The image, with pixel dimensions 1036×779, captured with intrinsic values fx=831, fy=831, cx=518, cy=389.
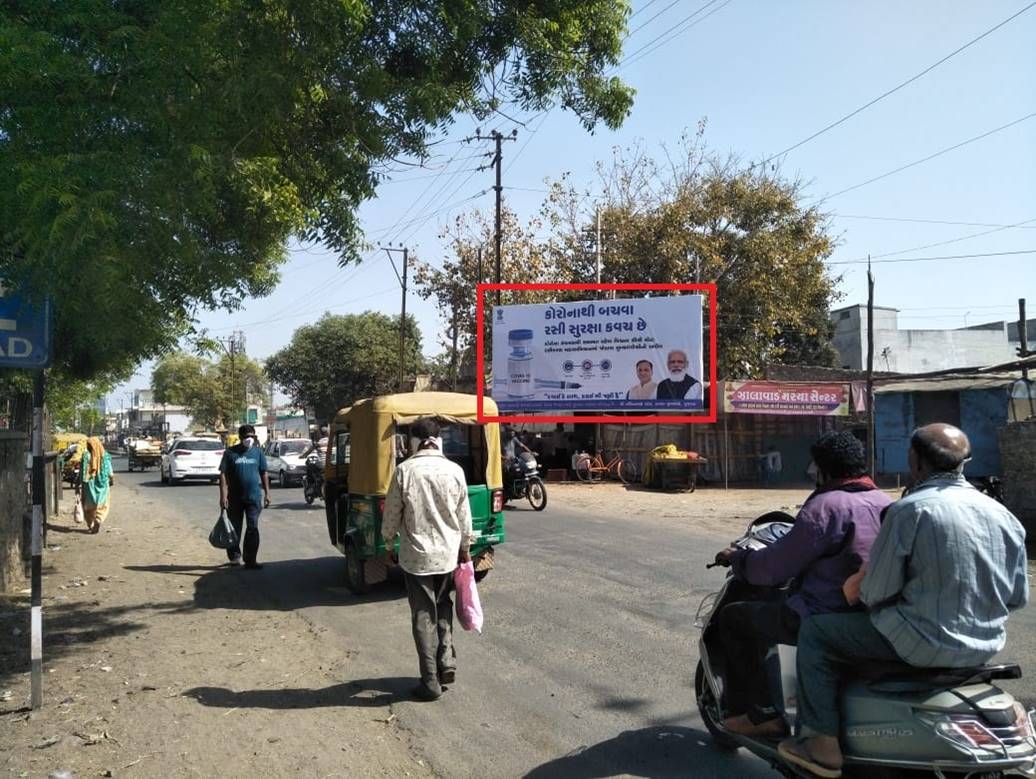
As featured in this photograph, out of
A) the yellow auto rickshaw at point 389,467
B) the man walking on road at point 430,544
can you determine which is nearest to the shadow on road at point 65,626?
the yellow auto rickshaw at point 389,467

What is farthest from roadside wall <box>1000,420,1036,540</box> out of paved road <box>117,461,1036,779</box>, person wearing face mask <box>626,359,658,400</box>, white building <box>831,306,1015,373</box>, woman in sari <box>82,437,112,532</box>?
white building <box>831,306,1015,373</box>

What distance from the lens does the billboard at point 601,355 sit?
21453mm

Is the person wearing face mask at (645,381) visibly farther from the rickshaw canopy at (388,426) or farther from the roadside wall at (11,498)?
the roadside wall at (11,498)

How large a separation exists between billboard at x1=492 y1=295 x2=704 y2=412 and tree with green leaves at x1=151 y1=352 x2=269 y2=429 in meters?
47.3

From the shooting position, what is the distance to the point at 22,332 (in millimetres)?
5199

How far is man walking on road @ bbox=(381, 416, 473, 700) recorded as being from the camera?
5.29 meters

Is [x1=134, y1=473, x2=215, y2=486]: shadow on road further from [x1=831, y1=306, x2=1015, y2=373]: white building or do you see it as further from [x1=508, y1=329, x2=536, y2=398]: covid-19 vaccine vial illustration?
[x1=831, y1=306, x2=1015, y2=373]: white building

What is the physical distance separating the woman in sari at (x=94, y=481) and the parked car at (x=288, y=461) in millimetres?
10689

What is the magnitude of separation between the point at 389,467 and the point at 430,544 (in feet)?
10.3

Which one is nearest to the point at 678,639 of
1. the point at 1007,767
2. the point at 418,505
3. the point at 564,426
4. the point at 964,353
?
the point at 418,505

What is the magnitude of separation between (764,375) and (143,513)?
2095 centimetres

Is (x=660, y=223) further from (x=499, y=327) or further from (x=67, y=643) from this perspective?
(x=67, y=643)

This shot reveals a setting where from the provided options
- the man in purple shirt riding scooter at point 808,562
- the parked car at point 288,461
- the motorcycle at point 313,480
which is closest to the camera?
the man in purple shirt riding scooter at point 808,562

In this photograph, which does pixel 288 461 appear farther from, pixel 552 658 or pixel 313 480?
pixel 552 658
